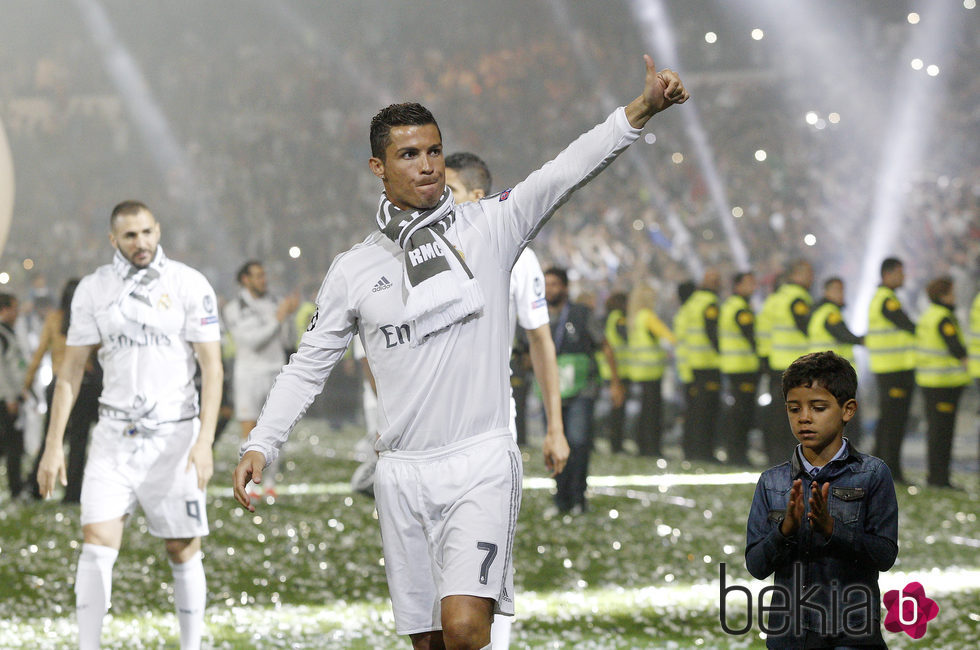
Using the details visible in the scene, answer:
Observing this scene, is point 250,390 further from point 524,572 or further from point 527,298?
point 527,298

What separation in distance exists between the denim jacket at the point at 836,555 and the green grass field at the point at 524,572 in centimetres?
257

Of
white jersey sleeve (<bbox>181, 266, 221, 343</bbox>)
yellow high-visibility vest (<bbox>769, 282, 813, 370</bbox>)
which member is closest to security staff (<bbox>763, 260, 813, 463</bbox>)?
yellow high-visibility vest (<bbox>769, 282, 813, 370</bbox>)

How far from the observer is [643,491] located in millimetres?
10922

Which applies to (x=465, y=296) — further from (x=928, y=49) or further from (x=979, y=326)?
(x=928, y=49)

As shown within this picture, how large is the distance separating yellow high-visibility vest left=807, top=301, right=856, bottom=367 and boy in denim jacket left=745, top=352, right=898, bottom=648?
811 cm

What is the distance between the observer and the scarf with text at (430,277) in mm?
3340

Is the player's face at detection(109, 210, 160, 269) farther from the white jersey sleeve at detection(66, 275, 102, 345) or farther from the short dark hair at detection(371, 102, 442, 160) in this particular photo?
the short dark hair at detection(371, 102, 442, 160)

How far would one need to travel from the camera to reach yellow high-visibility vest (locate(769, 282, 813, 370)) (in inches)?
452

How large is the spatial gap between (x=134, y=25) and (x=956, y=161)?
17192 millimetres

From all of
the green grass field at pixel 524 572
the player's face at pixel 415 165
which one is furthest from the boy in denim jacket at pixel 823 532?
the green grass field at pixel 524 572

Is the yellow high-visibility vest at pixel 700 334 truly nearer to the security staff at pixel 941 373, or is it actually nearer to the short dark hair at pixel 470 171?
the security staff at pixel 941 373

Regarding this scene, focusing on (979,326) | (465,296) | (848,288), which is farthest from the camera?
(848,288)

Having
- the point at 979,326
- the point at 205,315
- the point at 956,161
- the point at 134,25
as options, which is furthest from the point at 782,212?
the point at 205,315

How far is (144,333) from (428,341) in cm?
207
